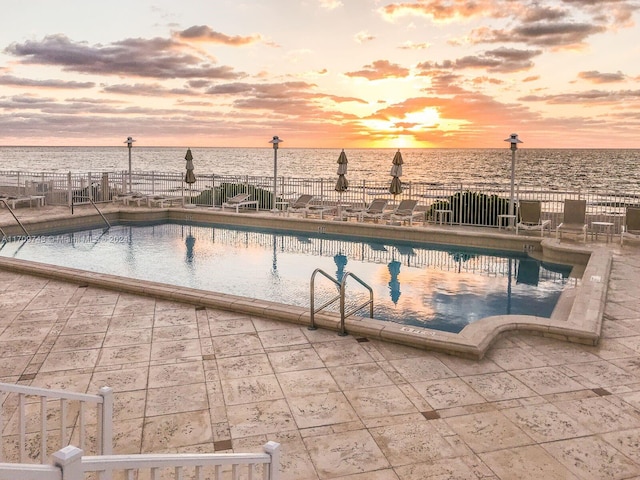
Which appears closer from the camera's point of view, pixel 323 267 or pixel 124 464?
pixel 124 464

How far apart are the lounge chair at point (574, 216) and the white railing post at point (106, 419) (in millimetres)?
11171

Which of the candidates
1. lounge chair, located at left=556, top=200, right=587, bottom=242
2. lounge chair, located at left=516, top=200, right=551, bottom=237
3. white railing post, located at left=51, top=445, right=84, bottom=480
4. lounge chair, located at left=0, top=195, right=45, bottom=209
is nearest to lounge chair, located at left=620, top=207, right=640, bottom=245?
lounge chair, located at left=556, top=200, right=587, bottom=242

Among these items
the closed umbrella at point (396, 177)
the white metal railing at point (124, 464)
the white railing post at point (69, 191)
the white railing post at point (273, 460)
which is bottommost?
the white railing post at point (273, 460)

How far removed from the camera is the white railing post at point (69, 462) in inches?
57.9

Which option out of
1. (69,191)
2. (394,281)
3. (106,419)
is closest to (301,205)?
(394,281)

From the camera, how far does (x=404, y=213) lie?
14.3 meters

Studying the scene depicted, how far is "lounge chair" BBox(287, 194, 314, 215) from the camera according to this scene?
1550 cm

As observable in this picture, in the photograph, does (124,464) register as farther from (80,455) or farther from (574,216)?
(574,216)

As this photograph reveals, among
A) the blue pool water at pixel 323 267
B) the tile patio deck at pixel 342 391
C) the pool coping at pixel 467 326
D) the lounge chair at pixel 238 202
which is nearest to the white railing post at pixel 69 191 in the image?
the blue pool water at pixel 323 267

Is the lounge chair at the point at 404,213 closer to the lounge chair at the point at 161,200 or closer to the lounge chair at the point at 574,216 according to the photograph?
the lounge chair at the point at 574,216

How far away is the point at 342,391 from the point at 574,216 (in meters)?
9.57

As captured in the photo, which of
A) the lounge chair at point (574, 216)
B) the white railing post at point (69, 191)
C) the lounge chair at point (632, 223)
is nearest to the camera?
the lounge chair at point (632, 223)

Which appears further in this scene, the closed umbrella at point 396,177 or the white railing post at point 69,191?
the white railing post at point 69,191

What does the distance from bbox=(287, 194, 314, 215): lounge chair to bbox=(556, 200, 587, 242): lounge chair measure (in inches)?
268
